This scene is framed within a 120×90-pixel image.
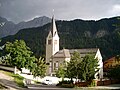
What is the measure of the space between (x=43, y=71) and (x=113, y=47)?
395 feet

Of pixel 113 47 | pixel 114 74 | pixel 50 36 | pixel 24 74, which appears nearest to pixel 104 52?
pixel 113 47

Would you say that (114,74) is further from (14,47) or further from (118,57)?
(118,57)

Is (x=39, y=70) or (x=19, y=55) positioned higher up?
(x=19, y=55)

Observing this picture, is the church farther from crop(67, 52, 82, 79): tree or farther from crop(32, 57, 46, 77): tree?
crop(67, 52, 82, 79): tree

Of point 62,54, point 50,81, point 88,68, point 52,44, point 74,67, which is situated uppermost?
point 52,44

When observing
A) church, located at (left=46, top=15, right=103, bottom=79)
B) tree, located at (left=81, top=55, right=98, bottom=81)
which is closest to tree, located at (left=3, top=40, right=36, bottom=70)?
tree, located at (left=81, top=55, right=98, bottom=81)

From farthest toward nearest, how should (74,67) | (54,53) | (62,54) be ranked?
(54,53) < (62,54) < (74,67)

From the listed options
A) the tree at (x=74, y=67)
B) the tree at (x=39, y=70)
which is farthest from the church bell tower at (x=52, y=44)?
the tree at (x=74, y=67)

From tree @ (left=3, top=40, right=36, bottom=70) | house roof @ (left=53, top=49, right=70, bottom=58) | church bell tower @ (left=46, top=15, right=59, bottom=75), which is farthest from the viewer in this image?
church bell tower @ (left=46, top=15, right=59, bottom=75)

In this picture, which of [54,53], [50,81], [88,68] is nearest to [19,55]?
[50,81]

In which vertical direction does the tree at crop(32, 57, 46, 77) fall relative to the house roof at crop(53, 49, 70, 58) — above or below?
below

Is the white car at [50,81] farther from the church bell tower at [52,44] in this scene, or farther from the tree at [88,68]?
the church bell tower at [52,44]

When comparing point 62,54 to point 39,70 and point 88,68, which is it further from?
point 88,68

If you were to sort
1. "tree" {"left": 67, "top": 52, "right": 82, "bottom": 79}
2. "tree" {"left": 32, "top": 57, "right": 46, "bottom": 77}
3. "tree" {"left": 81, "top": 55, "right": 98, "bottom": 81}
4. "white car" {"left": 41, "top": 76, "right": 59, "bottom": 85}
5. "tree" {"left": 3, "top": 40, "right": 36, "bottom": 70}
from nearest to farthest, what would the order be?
"tree" {"left": 81, "top": 55, "right": 98, "bottom": 81}, "tree" {"left": 67, "top": 52, "right": 82, "bottom": 79}, "tree" {"left": 3, "top": 40, "right": 36, "bottom": 70}, "white car" {"left": 41, "top": 76, "right": 59, "bottom": 85}, "tree" {"left": 32, "top": 57, "right": 46, "bottom": 77}
